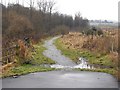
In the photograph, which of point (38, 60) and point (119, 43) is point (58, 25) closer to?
point (38, 60)

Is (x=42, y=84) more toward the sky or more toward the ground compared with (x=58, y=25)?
more toward the ground

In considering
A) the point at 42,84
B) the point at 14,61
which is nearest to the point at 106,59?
the point at 14,61

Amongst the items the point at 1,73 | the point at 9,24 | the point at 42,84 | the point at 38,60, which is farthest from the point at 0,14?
the point at 42,84

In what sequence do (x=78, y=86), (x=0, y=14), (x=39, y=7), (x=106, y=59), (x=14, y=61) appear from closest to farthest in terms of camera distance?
(x=78, y=86) < (x=14, y=61) < (x=106, y=59) < (x=0, y=14) < (x=39, y=7)

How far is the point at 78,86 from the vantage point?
10.8 m

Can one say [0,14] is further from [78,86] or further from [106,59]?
[78,86]

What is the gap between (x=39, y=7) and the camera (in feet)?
224

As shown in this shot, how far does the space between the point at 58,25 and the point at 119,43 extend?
61406 millimetres

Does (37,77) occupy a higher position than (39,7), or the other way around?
(39,7)

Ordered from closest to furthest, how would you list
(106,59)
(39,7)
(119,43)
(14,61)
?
(119,43) < (14,61) < (106,59) < (39,7)

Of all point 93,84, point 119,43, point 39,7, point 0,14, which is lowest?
point 93,84

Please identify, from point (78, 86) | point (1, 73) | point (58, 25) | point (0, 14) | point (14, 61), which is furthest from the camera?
point (58, 25)

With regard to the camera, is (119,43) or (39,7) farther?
(39,7)

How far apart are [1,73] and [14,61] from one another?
3.50m
